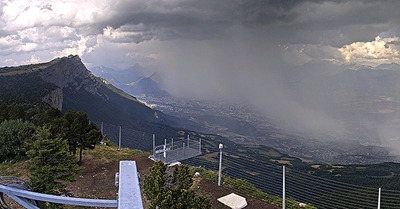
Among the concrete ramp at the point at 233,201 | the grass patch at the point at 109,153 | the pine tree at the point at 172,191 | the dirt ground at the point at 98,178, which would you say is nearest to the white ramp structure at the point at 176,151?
the dirt ground at the point at 98,178

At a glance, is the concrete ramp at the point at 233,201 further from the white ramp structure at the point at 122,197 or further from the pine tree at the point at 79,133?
the pine tree at the point at 79,133

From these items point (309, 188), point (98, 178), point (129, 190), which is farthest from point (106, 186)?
point (309, 188)

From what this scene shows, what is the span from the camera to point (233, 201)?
13414 mm

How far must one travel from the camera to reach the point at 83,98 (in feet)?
506

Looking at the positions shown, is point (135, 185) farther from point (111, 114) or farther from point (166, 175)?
point (111, 114)

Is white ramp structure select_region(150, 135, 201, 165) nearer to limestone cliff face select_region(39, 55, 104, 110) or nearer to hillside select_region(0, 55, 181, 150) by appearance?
hillside select_region(0, 55, 181, 150)

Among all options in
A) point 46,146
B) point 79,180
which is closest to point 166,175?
point 46,146

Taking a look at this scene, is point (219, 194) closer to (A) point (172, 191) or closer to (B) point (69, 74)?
(A) point (172, 191)

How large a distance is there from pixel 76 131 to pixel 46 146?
28.4 ft

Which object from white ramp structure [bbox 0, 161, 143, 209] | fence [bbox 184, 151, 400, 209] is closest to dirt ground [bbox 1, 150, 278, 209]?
fence [bbox 184, 151, 400, 209]

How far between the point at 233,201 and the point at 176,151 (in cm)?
841

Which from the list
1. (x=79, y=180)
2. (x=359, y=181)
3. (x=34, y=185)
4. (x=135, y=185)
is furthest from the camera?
(x=359, y=181)

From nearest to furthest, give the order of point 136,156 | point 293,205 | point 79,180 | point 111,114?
1. point 293,205
2. point 79,180
3. point 136,156
4. point 111,114

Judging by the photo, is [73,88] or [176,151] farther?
[73,88]
